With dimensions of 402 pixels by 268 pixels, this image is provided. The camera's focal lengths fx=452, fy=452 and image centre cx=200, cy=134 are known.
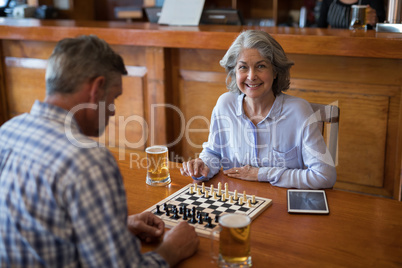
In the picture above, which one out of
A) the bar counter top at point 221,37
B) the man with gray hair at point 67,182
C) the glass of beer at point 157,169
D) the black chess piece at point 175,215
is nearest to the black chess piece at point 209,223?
the black chess piece at point 175,215

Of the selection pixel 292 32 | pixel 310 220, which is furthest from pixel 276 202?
pixel 292 32

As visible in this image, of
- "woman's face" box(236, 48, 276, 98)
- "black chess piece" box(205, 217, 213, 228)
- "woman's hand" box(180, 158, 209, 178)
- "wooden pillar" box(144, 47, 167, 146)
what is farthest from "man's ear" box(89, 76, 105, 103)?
"wooden pillar" box(144, 47, 167, 146)

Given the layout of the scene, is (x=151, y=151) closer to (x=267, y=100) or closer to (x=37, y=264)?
(x=267, y=100)

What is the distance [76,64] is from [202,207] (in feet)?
2.18

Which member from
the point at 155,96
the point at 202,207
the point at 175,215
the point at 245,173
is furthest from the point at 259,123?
the point at 155,96

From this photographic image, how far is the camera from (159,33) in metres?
3.15

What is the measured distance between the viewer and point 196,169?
179cm

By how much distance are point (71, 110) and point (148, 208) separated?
519 mm

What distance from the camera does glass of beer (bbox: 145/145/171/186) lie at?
5.68 ft

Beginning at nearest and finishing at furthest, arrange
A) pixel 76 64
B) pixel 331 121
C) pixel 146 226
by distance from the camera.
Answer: pixel 76 64 < pixel 146 226 < pixel 331 121

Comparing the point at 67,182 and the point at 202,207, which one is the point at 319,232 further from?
the point at 67,182

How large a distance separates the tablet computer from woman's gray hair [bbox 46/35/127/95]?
2.49 ft

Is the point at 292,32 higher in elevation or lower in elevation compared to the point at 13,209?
higher

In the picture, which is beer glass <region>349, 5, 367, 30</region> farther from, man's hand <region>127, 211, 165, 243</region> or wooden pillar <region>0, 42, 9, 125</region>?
wooden pillar <region>0, 42, 9, 125</region>
